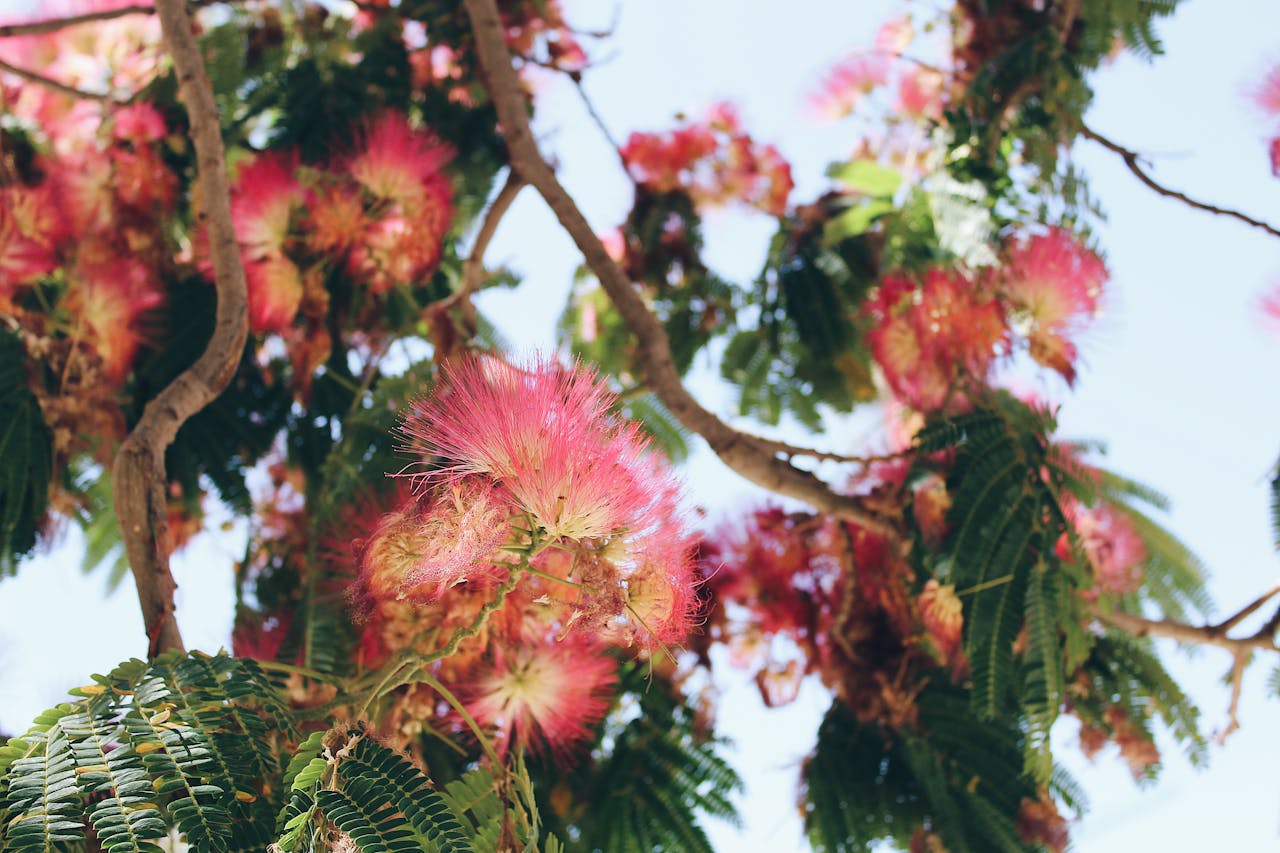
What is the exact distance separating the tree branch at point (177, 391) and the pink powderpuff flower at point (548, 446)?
78 cm

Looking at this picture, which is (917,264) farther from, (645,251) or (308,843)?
(308,843)

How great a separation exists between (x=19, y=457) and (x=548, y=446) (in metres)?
1.92

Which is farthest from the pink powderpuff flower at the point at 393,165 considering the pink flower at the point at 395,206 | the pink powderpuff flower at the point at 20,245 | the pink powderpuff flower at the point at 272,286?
the pink powderpuff flower at the point at 20,245

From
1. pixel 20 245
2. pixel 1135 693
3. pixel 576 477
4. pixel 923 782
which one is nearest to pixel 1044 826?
pixel 923 782

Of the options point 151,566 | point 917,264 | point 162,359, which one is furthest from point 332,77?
point 151,566

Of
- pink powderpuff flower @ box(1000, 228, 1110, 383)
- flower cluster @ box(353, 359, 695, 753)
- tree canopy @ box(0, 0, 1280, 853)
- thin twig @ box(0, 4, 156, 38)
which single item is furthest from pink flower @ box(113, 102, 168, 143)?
pink powderpuff flower @ box(1000, 228, 1110, 383)

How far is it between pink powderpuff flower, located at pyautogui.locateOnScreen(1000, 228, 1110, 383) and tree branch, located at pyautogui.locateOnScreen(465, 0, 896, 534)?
2.19 ft

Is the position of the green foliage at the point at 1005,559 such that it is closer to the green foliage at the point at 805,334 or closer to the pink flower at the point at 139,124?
the green foliage at the point at 805,334

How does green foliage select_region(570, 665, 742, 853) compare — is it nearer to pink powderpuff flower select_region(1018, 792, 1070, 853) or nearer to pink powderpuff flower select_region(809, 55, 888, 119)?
pink powderpuff flower select_region(1018, 792, 1070, 853)

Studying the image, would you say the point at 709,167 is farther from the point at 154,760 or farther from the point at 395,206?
the point at 154,760

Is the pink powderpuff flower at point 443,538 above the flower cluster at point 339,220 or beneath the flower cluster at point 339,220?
beneath

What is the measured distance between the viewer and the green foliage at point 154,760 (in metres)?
1.68

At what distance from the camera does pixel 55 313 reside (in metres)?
3.41

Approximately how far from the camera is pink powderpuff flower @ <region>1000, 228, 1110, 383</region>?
3.42m
